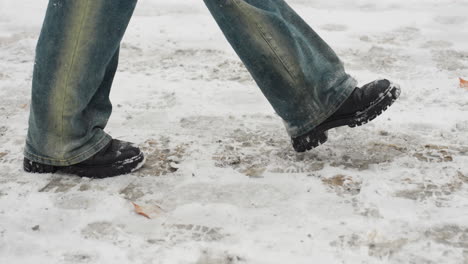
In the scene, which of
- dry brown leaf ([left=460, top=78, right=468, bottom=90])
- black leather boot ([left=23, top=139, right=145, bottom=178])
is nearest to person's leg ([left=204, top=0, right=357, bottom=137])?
black leather boot ([left=23, top=139, right=145, bottom=178])

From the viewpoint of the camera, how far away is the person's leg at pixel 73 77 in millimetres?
1885

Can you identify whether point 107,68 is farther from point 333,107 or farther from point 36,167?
point 333,107

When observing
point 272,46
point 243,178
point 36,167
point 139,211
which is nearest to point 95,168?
point 36,167

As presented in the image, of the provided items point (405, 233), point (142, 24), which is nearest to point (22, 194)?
A: point (405, 233)

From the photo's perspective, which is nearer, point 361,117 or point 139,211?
point 139,211

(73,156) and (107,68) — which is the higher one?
(107,68)

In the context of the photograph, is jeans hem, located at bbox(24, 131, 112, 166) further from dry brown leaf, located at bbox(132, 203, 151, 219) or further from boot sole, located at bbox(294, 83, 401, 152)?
boot sole, located at bbox(294, 83, 401, 152)

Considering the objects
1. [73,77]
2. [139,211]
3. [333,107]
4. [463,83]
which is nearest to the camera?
[139,211]

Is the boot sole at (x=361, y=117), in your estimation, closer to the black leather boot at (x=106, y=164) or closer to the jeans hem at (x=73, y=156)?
the black leather boot at (x=106, y=164)

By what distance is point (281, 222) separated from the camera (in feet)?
5.78

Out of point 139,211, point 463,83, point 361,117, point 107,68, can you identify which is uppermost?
point 107,68

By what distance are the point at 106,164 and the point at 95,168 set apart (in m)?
0.04

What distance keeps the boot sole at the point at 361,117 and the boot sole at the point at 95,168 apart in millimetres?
598

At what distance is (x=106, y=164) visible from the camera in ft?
6.87
